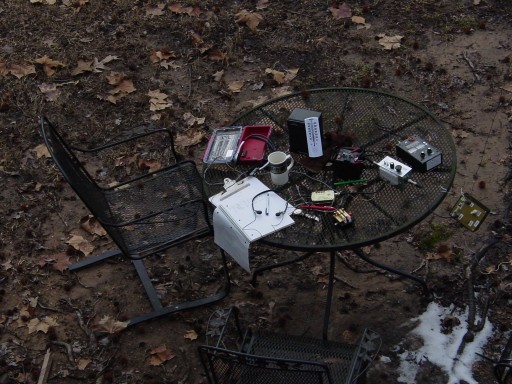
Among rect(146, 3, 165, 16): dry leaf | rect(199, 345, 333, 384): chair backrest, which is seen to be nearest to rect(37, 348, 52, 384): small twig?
rect(199, 345, 333, 384): chair backrest

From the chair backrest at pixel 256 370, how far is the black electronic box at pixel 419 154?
1109 mm

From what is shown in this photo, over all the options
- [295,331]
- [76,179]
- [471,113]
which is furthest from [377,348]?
[471,113]

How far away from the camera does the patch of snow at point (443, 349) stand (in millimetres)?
3482

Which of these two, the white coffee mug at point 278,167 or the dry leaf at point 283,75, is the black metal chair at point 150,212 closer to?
the white coffee mug at point 278,167

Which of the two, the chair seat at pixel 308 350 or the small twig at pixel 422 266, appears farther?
the small twig at pixel 422 266

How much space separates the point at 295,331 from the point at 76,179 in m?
1.47

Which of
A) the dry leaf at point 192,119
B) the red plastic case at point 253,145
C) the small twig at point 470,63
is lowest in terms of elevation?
the dry leaf at point 192,119

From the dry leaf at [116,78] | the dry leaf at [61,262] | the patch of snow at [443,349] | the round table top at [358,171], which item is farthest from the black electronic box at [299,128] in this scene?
the dry leaf at [116,78]

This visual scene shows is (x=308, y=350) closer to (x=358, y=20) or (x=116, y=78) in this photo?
(x=116, y=78)

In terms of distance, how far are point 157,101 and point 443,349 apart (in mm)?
2988

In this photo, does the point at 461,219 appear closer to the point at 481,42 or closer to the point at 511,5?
the point at 481,42

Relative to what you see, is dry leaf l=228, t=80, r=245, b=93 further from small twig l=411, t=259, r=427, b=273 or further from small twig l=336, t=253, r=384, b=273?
small twig l=411, t=259, r=427, b=273

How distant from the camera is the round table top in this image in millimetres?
3176

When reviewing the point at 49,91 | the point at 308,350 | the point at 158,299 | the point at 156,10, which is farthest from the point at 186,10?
the point at 308,350
